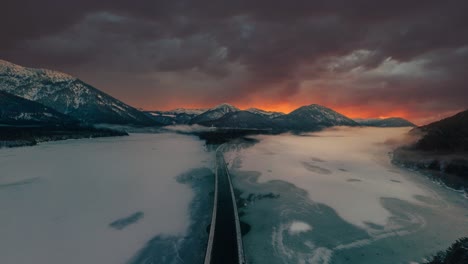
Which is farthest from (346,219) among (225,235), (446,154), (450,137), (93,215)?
(450,137)

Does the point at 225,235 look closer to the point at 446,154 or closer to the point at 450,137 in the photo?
the point at 446,154

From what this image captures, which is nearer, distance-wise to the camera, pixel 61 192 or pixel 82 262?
pixel 82 262

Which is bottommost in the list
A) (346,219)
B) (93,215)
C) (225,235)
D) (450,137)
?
(93,215)

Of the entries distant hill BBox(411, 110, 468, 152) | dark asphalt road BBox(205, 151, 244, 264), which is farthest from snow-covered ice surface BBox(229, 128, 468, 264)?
distant hill BBox(411, 110, 468, 152)

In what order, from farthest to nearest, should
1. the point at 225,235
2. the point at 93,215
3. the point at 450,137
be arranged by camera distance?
the point at 450,137 < the point at 93,215 < the point at 225,235

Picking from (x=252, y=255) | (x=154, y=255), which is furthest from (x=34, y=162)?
(x=252, y=255)

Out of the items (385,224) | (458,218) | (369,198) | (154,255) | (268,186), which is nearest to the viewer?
(154,255)

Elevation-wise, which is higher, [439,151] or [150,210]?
[439,151]

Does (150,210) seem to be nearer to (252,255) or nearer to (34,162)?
(252,255)

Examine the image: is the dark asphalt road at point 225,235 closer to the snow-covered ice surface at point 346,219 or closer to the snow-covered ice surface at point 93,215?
the snow-covered ice surface at point 346,219

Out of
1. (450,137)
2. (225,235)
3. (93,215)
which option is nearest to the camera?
(225,235)

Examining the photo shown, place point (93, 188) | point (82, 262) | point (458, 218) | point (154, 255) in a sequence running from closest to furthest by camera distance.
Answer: point (82, 262)
point (154, 255)
point (458, 218)
point (93, 188)
